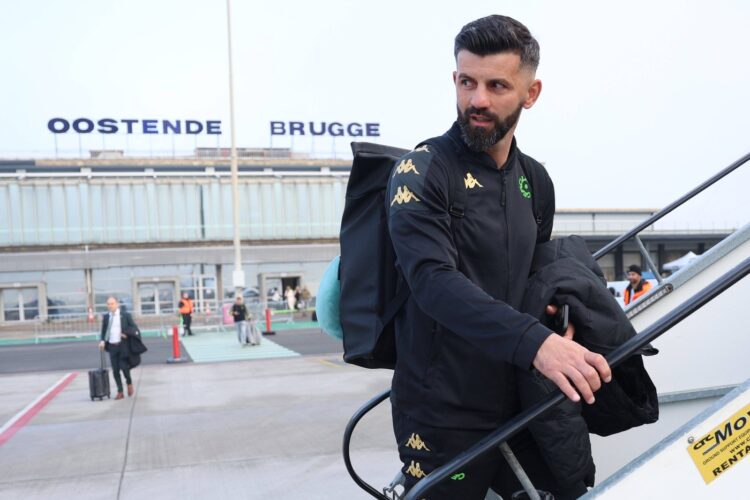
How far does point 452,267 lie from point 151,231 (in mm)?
41685

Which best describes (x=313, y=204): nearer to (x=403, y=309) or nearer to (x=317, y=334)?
(x=317, y=334)

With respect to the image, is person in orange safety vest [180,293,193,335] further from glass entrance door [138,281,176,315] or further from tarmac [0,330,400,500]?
glass entrance door [138,281,176,315]

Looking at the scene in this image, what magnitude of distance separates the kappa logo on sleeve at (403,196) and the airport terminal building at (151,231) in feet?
119

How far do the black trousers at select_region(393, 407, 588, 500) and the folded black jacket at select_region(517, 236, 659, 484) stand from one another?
0.43ft

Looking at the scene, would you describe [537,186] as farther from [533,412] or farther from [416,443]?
[416,443]

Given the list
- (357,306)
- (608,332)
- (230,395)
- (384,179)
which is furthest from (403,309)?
(230,395)

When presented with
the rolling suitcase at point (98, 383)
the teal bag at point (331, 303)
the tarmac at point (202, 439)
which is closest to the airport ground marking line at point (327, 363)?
the tarmac at point (202, 439)

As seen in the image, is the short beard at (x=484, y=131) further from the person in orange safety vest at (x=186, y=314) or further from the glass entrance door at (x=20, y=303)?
the glass entrance door at (x=20, y=303)

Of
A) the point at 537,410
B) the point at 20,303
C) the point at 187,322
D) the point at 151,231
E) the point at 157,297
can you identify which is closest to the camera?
the point at 537,410

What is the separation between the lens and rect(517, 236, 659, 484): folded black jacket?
183 centimetres

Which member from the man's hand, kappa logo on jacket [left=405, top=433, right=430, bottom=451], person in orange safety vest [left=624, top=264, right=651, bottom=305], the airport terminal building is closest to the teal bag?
kappa logo on jacket [left=405, top=433, right=430, bottom=451]

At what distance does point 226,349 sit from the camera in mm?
19453

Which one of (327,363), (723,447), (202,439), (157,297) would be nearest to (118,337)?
(202,439)

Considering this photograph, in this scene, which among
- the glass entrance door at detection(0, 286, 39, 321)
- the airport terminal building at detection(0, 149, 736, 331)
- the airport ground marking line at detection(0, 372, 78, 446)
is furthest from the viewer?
the airport terminal building at detection(0, 149, 736, 331)
